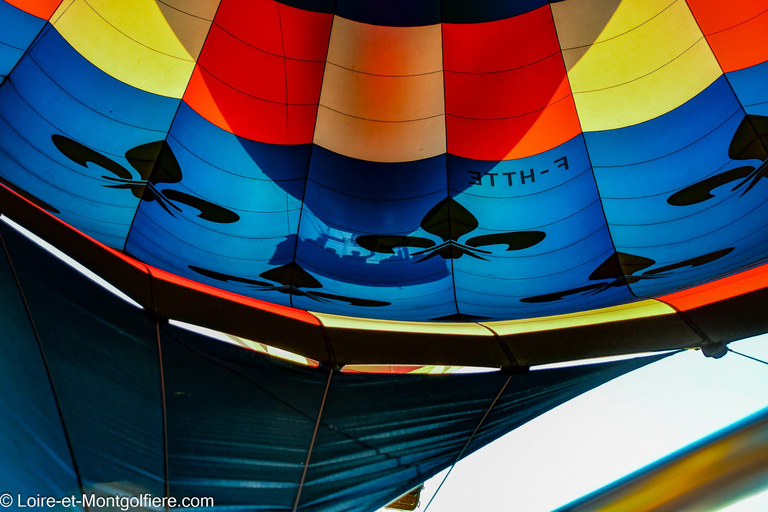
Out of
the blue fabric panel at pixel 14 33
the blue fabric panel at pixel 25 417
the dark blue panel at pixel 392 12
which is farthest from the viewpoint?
the dark blue panel at pixel 392 12

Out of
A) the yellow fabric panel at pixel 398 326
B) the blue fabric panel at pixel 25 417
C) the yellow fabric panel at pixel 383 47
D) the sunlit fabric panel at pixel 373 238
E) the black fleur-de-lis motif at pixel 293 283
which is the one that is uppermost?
the yellow fabric panel at pixel 383 47

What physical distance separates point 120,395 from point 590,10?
4.30m

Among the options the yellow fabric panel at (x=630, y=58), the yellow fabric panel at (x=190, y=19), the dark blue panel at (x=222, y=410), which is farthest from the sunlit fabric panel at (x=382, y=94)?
the dark blue panel at (x=222, y=410)

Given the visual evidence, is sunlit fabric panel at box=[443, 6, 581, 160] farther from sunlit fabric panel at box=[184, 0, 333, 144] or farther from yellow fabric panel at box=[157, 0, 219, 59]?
yellow fabric panel at box=[157, 0, 219, 59]

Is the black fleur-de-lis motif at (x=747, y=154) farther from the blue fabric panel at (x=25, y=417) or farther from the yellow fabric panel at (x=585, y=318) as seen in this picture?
the blue fabric panel at (x=25, y=417)

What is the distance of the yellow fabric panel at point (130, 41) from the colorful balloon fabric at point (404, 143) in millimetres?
14

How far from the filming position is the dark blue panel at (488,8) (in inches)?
176

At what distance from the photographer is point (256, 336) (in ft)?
13.0

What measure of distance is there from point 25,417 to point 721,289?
4567mm

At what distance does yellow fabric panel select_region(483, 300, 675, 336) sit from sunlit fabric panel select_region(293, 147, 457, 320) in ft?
1.98

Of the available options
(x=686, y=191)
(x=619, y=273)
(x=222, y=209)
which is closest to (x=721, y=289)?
(x=619, y=273)

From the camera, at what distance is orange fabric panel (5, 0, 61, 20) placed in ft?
13.7

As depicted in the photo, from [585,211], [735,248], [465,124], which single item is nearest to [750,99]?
[735,248]

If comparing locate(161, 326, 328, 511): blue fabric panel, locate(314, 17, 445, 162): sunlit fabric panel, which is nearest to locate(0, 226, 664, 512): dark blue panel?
locate(161, 326, 328, 511): blue fabric panel
